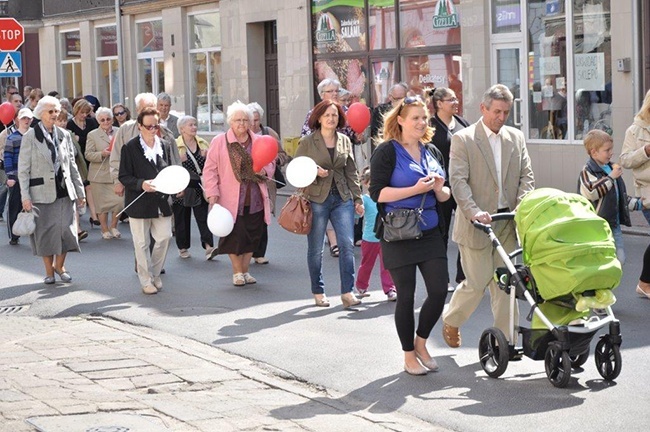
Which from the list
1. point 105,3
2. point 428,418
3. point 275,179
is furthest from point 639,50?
point 105,3

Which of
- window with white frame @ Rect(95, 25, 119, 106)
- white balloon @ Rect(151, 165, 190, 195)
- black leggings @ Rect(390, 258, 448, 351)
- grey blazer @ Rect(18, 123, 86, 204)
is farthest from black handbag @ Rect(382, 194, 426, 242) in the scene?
window with white frame @ Rect(95, 25, 119, 106)

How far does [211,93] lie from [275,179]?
17.9 m

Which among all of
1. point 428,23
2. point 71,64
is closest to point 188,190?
point 428,23

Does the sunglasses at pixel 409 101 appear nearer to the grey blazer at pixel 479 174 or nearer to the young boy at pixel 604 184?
the grey blazer at pixel 479 174

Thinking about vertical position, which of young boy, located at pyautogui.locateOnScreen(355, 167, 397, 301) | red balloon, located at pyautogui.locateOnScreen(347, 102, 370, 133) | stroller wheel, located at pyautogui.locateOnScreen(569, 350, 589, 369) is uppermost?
red balloon, located at pyautogui.locateOnScreen(347, 102, 370, 133)

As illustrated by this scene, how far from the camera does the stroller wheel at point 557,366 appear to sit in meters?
7.98

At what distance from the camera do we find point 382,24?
1016 inches

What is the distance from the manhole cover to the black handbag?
134 inches

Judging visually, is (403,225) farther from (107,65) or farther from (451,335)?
(107,65)

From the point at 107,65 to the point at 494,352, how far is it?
30657mm

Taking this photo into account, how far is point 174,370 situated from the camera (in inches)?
355

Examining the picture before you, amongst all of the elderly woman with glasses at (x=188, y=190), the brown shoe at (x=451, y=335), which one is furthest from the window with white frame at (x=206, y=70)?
the brown shoe at (x=451, y=335)

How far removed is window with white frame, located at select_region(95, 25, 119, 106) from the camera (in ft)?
122

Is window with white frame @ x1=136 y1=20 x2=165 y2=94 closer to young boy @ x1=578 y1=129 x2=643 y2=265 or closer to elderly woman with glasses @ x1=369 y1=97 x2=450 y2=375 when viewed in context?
young boy @ x1=578 y1=129 x2=643 y2=265
